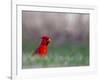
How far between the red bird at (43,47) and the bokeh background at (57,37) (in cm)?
3

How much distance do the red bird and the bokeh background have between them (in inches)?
1.2

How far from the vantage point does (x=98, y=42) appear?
79.7 inches

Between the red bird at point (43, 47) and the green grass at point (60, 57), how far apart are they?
3cm

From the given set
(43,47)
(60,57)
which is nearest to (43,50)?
(43,47)

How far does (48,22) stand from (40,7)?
0.16 metres

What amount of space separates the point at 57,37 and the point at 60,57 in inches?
7.5

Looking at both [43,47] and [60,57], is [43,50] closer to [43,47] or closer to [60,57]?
[43,47]

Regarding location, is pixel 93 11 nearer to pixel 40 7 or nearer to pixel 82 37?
pixel 82 37

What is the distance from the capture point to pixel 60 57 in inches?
75.8

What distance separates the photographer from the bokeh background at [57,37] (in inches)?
72.1

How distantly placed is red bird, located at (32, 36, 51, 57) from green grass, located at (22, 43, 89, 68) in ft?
0.11

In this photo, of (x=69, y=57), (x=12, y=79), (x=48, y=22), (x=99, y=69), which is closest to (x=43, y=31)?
(x=48, y=22)

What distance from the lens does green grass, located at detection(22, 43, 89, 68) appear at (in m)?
1.83

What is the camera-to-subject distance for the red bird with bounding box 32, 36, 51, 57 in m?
1.86
